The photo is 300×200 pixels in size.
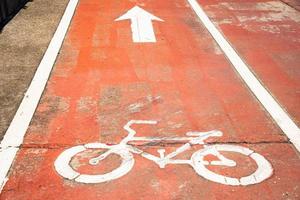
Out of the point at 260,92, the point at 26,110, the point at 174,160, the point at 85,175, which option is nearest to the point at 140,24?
the point at 260,92

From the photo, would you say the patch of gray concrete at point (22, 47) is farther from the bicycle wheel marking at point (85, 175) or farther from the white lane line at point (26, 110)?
the bicycle wheel marking at point (85, 175)

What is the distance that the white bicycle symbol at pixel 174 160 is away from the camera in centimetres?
520

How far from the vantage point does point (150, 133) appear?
6.16 meters

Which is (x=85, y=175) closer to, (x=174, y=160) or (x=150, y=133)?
(x=174, y=160)

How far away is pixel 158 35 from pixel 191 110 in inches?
157

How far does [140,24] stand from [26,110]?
17.3 ft

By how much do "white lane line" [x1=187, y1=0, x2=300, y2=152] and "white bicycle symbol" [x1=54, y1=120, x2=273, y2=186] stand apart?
0.84 m

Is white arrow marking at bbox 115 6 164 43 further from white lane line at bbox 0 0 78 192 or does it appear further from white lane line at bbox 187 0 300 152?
white lane line at bbox 0 0 78 192

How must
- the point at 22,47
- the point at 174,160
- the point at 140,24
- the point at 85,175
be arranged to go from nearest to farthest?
1. the point at 85,175
2. the point at 174,160
3. the point at 22,47
4. the point at 140,24

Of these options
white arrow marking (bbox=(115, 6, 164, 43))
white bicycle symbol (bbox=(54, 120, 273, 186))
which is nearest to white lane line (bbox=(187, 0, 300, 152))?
white bicycle symbol (bbox=(54, 120, 273, 186))

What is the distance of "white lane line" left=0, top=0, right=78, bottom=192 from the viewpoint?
18.1ft

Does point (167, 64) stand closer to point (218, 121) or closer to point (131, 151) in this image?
point (218, 121)

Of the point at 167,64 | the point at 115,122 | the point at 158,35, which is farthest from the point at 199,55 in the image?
the point at 115,122

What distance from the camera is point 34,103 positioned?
22.7 feet
